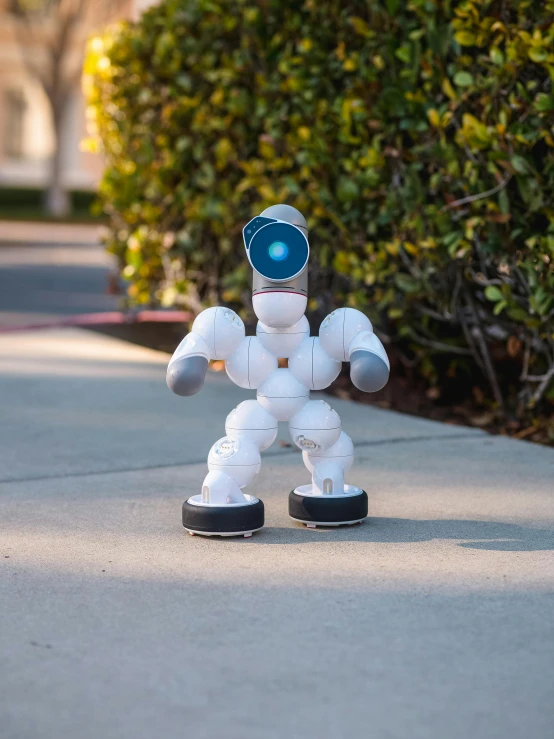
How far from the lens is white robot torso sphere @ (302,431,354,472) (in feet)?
13.6

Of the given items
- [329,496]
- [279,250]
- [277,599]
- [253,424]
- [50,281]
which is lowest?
[50,281]

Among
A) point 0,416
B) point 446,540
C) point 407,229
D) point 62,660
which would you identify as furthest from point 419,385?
point 62,660

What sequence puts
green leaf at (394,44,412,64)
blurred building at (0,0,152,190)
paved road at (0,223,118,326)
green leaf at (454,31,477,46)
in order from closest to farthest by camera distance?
A: green leaf at (454,31,477,46) < green leaf at (394,44,412,64) < paved road at (0,223,118,326) < blurred building at (0,0,152,190)

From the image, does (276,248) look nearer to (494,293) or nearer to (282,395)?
(282,395)

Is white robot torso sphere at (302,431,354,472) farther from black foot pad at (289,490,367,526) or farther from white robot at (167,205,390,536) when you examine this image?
black foot pad at (289,490,367,526)

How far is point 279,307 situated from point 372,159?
212cm

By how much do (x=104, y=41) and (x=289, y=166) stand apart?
2.90 metres

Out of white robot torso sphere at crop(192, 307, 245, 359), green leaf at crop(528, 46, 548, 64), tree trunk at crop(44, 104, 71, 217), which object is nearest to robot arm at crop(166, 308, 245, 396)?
white robot torso sphere at crop(192, 307, 245, 359)

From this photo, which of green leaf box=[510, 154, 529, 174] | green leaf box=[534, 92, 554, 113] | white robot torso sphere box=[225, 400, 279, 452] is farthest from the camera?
green leaf box=[510, 154, 529, 174]

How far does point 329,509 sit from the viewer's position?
13.4 ft

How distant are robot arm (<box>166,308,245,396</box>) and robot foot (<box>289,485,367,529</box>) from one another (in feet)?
1.86

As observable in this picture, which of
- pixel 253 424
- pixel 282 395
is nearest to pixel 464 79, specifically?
pixel 282 395

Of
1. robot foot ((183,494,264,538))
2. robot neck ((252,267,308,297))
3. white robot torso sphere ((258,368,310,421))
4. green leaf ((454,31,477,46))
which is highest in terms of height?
green leaf ((454,31,477,46))

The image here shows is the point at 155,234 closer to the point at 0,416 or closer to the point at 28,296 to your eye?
the point at 0,416
